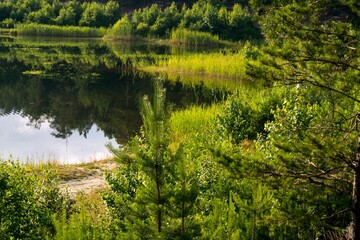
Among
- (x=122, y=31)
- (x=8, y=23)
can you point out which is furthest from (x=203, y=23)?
(x=8, y=23)

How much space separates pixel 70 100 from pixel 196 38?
32022 millimetres

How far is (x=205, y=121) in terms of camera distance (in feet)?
56.5

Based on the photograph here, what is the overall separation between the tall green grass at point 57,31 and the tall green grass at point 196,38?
41.3 ft

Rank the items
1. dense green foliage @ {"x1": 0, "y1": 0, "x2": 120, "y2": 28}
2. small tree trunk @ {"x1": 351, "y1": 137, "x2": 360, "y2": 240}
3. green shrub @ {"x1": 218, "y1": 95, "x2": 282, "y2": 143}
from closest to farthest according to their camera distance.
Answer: small tree trunk @ {"x1": 351, "y1": 137, "x2": 360, "y2": 240} < green shrub @ {"x1": 218, "y1": 95, "x2": 282, "y2": 143} < dense green foliage @ {"x1": 0, "y1": 0, "x2": 120, "y2": 28}

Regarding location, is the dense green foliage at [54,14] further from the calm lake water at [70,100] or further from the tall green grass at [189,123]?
the tall green grass at [189,123]

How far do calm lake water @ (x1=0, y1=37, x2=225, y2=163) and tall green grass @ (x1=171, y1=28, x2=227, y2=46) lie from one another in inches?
501

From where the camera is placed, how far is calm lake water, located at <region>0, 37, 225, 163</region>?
760 inches

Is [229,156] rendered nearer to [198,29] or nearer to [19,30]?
[198,29]

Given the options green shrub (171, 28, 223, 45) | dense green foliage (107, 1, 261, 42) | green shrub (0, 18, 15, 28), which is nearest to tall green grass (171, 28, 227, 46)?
green shrub (171, 28, 223, 45)

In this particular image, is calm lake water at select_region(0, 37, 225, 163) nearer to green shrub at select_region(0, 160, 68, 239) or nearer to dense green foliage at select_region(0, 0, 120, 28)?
green shrub at select_region(0, 160, 68, 239)

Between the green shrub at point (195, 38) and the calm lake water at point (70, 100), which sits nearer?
the calm lake water at point (70, 100)

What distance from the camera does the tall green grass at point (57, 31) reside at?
2357 inches

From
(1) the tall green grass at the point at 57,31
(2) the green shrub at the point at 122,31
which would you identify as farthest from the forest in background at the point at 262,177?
(1) the tall green grass at the point at 57,31

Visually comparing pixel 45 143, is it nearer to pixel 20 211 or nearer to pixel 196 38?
pixel 20 211
